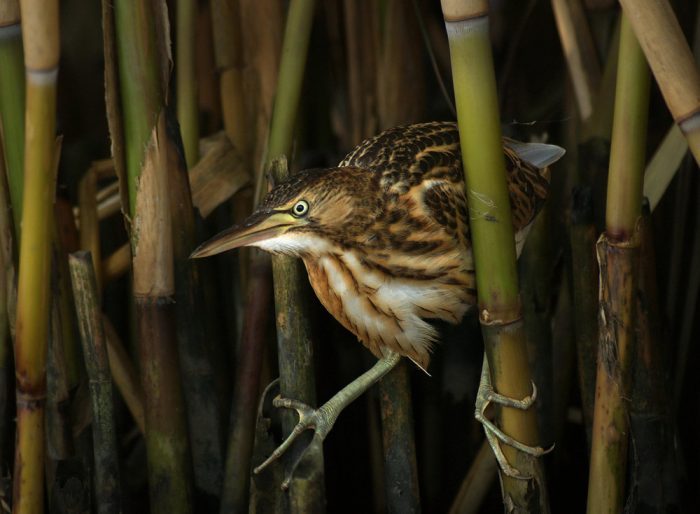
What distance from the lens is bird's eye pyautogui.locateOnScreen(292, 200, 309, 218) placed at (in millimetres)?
1535

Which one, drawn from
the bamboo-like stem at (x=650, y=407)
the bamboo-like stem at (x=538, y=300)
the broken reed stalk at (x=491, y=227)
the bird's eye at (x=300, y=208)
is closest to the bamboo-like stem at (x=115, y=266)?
the bird's eye at (x=300, y=208)

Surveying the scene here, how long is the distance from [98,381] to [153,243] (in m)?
0.27

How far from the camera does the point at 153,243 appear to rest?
1700mm

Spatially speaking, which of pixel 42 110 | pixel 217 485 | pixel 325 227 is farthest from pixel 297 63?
pixel 217 485

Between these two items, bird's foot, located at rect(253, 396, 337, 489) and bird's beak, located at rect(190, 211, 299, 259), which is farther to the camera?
bird's foot, located at rect(253, 396, 337, 489)

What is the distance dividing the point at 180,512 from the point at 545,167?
914 millimetres

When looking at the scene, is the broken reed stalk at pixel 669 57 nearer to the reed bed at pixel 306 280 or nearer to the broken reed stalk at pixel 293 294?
the reed bed at pixel 306 280

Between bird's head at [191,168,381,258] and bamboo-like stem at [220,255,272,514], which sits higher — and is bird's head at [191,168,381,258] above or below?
above

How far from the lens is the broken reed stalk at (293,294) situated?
1.67 m

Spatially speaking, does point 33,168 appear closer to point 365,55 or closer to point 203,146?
point 203,146

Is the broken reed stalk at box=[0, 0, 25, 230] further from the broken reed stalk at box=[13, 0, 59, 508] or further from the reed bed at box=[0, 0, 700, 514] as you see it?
the broken reed stalk at box=[13, 0, 59, 508]

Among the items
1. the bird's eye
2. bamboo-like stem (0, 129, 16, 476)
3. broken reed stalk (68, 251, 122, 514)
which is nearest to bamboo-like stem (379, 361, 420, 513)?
the bird's eye

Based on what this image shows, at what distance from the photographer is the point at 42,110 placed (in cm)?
146

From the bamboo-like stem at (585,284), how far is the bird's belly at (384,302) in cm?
25
